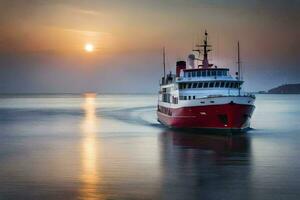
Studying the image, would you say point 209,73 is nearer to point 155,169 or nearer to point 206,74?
point 206,74

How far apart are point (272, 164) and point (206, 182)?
718 cm

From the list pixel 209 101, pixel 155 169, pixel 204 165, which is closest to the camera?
pixel 155 169

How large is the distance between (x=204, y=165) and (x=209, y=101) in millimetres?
12283

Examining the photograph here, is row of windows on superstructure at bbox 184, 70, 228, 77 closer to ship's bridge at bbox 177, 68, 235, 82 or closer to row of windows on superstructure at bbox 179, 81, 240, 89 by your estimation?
ship's bridge at bbox 177, 68, 235, 82

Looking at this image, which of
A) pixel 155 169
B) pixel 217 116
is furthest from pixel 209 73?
pixel 155 169

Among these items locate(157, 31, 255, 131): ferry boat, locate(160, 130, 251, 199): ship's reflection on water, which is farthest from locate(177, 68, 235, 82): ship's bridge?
locate(160, 130, 251, 199): ship's reflection on water

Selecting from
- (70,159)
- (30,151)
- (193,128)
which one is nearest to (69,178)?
(70,159)

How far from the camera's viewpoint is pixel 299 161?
24203 millimetres

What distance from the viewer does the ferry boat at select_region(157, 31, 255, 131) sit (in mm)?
34438

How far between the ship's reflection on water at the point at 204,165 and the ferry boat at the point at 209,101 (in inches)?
50.9

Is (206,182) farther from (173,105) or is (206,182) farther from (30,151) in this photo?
(173,105)

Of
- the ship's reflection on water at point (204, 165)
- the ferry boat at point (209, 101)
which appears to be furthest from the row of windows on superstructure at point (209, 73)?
the ship's reflection on water at point (204, 165)

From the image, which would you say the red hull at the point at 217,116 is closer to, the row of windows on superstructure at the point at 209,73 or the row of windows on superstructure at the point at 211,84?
the row of windows on superstructure at the point at 211,84

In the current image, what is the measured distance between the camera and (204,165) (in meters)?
22.8
